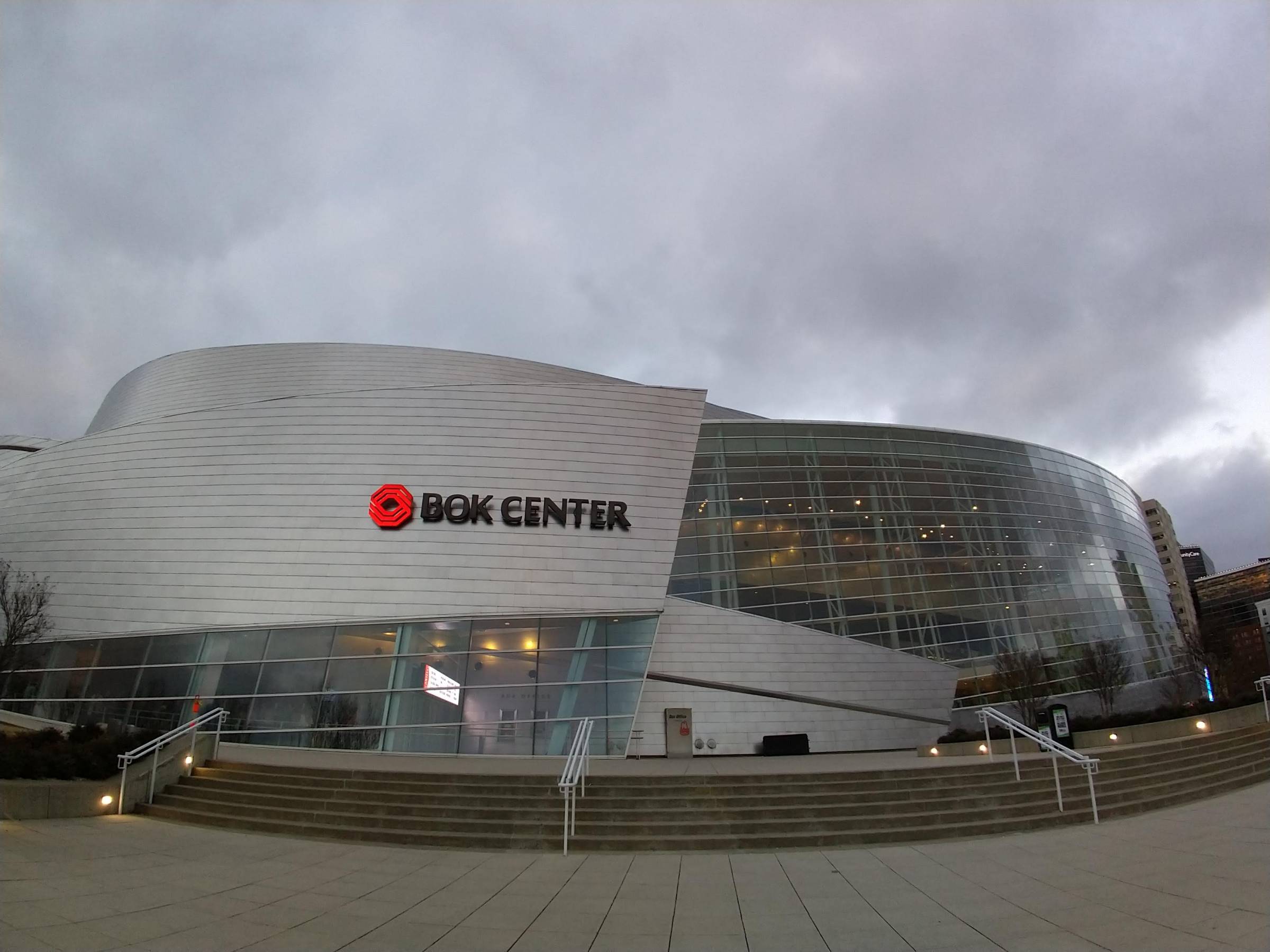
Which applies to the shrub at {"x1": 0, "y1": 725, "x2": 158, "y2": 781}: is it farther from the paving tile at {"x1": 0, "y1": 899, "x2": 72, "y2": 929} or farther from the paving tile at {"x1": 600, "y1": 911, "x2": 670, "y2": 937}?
the paving tile at {"x1": 600, "y1": 911, "x2": 670, "y2": 937}

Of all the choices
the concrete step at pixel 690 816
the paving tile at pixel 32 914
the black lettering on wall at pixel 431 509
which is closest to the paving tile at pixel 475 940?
the paving tile at pixel 32 914

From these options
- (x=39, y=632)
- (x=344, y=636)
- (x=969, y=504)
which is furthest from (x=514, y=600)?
(x=969, y=504)

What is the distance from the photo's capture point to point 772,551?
3111 centimetres

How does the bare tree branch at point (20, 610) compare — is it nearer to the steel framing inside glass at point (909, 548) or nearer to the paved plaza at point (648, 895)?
the paved plaza at point (648, 895)

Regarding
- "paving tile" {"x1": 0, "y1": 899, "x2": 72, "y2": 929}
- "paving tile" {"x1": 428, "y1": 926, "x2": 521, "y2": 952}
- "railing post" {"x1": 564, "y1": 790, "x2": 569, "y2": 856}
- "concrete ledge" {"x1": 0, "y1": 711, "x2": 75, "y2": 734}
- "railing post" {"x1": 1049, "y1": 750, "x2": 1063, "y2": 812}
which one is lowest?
"paving tile" {"x1": 428, "y1": 926, "x2": 521, "y2": 952}

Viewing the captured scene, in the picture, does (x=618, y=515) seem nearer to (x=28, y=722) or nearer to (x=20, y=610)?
(x=20, y=610)

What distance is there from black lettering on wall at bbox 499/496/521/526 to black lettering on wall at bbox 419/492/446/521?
2.15 m

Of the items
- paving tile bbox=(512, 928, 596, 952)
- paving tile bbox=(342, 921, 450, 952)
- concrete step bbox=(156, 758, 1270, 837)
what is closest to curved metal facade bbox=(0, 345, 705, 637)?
concrete step bbox=(156, 758, 1270, 837)

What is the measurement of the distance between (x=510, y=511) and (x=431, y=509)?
9.35 feet

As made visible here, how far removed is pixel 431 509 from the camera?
75.4 ft

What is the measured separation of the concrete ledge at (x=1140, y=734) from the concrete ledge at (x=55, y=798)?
22745mm

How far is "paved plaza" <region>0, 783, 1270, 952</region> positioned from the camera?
22.6 feet

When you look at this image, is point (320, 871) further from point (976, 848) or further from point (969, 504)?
point (969, 504)

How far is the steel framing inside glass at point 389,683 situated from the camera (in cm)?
2017
